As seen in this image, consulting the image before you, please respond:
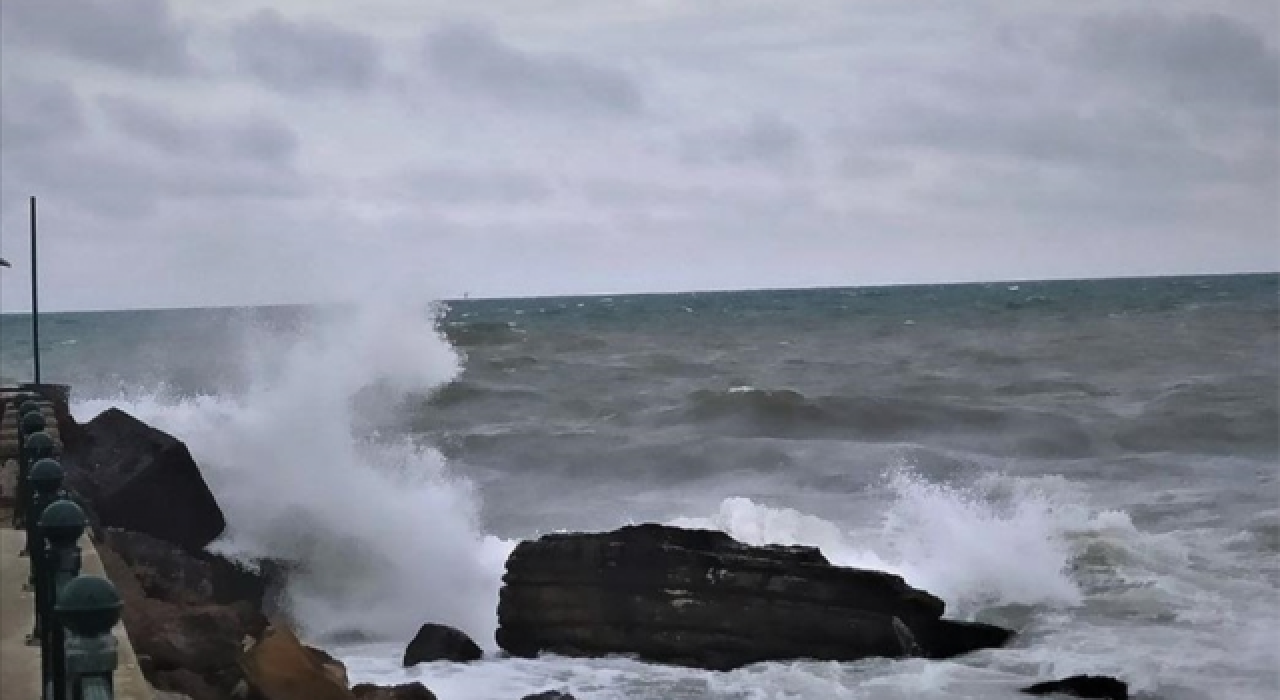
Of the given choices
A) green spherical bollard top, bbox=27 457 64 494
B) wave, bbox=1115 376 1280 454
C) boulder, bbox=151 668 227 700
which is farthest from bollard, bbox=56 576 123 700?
wave, bbox=1115 376 1280 454

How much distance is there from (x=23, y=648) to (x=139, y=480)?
→ 5810 mm

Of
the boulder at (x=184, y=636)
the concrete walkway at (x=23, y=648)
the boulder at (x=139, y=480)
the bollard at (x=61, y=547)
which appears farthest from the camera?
the boulder at (x=139, y=480)

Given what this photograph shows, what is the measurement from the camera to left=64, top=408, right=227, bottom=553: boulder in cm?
1153

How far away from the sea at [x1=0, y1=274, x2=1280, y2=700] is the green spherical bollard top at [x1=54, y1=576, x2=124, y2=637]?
6359mm

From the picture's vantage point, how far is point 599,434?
2712cm

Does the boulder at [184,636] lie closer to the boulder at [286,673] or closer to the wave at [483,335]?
the boulder at [286,673]

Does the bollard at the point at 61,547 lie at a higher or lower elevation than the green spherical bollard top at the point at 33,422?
lower

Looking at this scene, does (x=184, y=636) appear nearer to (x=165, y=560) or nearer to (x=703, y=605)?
(x=165, y=560)

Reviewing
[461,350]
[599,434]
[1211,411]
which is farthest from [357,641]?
[461,350]

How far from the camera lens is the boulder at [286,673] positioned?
23.1 feet

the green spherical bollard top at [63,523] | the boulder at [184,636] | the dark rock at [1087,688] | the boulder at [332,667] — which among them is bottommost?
the dark rock at [1087,688]

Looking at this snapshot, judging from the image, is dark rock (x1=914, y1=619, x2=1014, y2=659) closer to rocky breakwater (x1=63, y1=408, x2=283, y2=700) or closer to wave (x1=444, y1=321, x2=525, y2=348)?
rocky breakwater (x1=63, y1=408, x2=283, y2=700)

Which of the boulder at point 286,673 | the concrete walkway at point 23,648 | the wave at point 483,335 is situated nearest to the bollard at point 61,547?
the concrete walkway at point 23,648

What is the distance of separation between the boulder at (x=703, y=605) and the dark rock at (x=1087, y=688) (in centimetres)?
104
